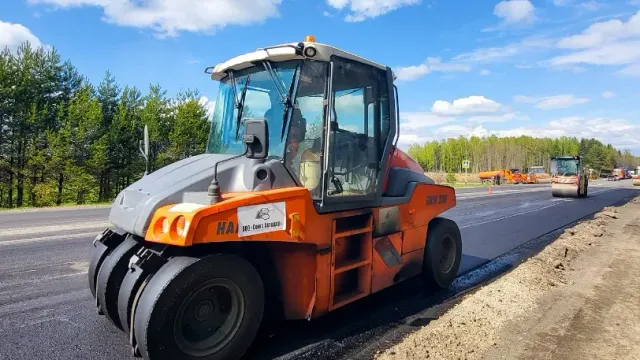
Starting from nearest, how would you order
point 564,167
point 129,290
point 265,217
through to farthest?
1. point 129,290
2. point 265,217
3. point 564,167

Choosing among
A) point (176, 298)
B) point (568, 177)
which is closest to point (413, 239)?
point (176, 298)

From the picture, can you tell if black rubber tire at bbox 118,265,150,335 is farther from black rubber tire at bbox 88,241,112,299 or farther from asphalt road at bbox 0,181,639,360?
black rubber tire at bbox 88,241,112,299

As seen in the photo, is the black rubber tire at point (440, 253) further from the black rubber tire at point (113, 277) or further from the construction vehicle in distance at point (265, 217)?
the black rubber tire at point (113, 277)

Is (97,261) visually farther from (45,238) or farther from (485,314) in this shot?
(45,238)

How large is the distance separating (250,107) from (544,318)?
3.52m

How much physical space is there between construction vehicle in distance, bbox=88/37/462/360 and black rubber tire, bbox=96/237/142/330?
1 centimetres

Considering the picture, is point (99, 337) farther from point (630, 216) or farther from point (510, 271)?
point (630, 216)

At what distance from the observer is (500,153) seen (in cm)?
9844

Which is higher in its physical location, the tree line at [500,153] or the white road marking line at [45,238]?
the tree line at [500,153]

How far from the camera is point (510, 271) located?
6.10m

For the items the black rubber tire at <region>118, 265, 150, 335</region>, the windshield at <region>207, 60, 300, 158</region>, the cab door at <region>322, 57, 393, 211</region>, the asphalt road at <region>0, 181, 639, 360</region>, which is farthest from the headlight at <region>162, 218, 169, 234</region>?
the cab door at <region>322, 57, 393, 211</region>

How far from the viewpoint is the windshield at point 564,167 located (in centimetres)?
2462

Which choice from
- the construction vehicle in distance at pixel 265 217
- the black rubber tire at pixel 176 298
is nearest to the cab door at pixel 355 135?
the construction vehicle in distance at pixel 265 217

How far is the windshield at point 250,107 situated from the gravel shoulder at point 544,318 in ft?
6.67
